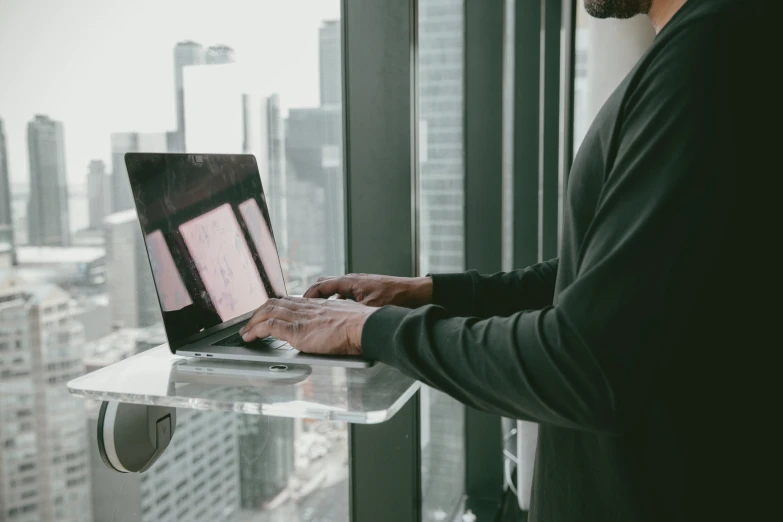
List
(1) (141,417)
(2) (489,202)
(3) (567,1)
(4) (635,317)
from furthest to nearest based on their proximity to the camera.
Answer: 1. (3) (567,1)
2. (2) (489,202)
3. (1) (141,417)
4. (4) (635,317)

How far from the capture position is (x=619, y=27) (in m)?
2.44

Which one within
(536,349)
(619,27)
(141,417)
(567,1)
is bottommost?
(141,417)

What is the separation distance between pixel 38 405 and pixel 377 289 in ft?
1.61

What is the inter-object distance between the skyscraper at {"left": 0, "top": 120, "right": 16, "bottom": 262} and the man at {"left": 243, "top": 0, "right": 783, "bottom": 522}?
0.35 m

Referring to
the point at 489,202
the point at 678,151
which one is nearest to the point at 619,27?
the point at 489,202

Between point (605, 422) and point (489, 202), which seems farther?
point (489, 202)

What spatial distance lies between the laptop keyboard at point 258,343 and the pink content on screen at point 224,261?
73 mm

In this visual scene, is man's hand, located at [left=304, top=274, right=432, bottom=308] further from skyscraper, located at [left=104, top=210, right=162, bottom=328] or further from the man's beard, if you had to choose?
the man's beard

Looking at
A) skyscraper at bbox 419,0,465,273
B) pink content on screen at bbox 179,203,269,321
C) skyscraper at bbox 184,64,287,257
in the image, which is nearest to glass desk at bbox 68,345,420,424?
pink content on screen at bbox 179,203,269,321

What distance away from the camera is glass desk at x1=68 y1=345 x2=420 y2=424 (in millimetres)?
743

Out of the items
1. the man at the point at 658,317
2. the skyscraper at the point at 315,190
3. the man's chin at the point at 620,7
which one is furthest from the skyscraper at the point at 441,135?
the man at the point at 658,317

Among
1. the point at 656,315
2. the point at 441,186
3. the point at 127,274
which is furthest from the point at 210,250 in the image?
the point at 441,186

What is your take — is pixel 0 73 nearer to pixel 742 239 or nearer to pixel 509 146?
pixel 742 239

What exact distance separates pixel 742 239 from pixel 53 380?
0.75 metres
